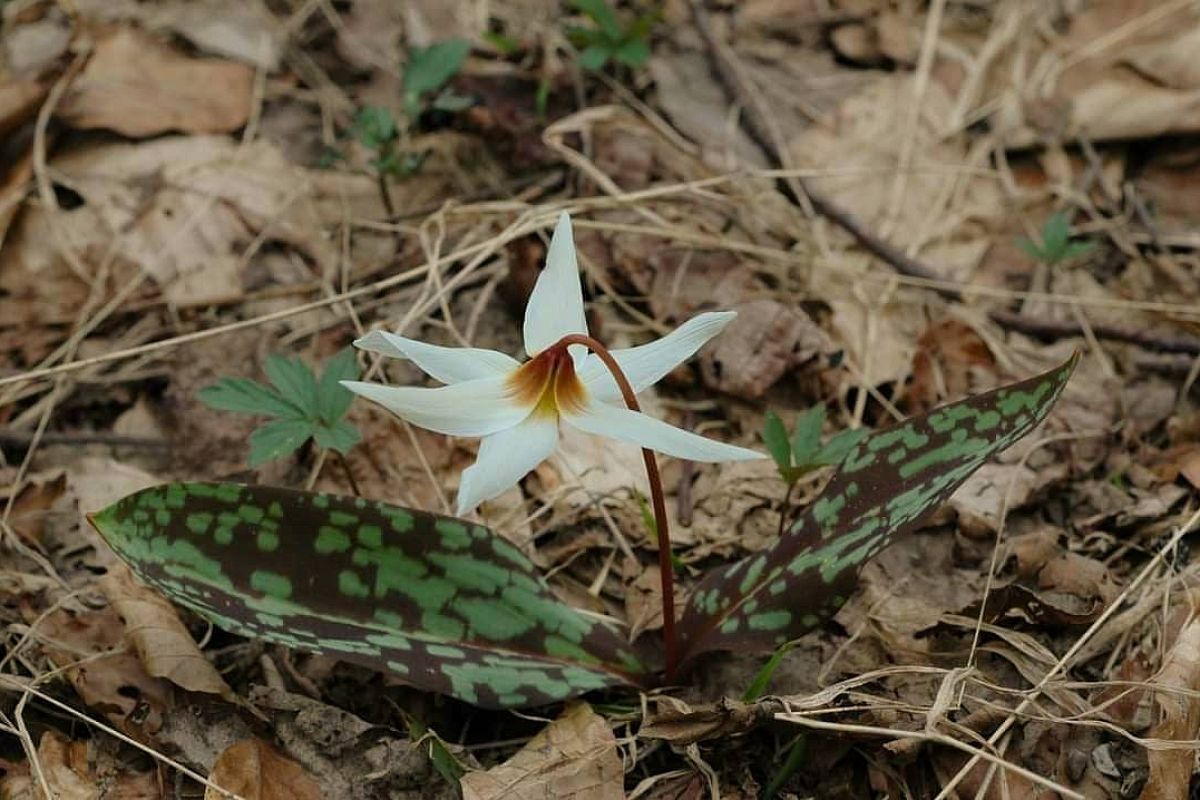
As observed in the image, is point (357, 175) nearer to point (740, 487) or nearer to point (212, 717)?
point (740, 487)

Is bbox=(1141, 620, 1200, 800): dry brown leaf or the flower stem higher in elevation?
the flower stem

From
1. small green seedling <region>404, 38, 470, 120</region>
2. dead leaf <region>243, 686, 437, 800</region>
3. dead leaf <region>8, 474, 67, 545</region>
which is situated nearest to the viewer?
dead leaf <region>243, 686, 437, 800</region>

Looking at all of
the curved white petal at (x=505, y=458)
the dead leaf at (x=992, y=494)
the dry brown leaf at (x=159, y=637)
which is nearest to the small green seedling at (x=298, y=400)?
the dry brown leaf at (x=159, y=637)

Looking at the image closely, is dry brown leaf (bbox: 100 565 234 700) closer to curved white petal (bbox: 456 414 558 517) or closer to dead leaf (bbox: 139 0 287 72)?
curved white petal (bbox: 456 414 558 517)

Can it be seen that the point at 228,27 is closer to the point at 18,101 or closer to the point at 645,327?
the point at 18,101

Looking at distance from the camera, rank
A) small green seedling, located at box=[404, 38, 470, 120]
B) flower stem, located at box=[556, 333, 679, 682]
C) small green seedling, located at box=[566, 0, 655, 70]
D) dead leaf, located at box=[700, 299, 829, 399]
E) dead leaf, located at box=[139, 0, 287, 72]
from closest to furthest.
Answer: flower stem, located at box=[556, 333, 679, 682] < dead leaf, located at box=[700, 299, 829, 399] < small green seedling, located at box=[404, 38, 470, 120] < small green seedling, located at box=[566, 0, 655, 70] < dead leaf, located at box=[139, 0, 287, 72]

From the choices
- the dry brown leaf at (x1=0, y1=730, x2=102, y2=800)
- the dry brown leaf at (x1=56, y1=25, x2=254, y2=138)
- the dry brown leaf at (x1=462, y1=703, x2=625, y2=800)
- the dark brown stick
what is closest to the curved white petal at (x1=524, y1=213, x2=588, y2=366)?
the dry brown leaf at (x1=462, y1=703, x2=625, y2=800)
